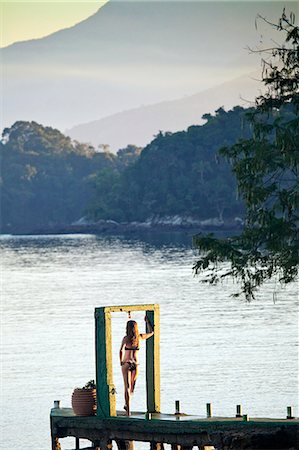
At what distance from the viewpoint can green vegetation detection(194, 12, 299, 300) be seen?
104 feet

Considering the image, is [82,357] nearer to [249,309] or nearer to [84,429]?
[249,309]

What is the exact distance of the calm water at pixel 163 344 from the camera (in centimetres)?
4478

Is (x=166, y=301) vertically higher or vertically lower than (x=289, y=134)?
lower

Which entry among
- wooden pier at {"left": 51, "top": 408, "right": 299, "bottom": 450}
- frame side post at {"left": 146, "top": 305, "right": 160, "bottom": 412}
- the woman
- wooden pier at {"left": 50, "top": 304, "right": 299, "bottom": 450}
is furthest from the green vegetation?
wooden pier at {"left": 51, "top": 408, "right": 299, "bottom": 450}

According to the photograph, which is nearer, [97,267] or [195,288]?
[195,288]

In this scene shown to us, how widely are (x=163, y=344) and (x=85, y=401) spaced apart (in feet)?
107

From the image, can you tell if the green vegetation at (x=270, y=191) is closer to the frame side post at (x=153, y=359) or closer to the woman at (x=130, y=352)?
the frame side post at (x=153, y=359)

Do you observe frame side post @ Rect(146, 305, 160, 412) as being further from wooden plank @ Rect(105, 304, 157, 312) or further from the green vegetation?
the green vegetation

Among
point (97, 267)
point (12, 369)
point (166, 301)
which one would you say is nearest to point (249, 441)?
point (12, 369)

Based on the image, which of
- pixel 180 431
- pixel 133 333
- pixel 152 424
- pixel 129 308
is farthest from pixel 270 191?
pixel 180 431

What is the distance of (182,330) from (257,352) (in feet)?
29.3

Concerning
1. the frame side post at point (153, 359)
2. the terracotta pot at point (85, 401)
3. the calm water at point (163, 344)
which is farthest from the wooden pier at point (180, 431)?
the calm water at point (163, 344)

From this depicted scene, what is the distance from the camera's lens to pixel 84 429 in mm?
27797

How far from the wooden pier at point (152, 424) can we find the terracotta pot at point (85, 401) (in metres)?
0.17
